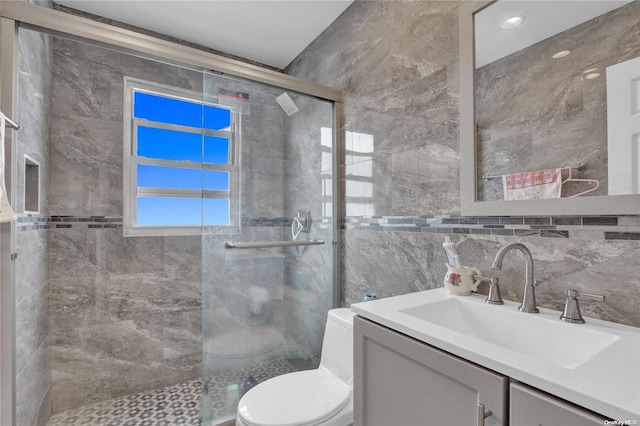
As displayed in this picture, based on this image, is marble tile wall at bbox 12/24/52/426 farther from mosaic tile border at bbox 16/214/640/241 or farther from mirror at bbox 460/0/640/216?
mirror at bbox 460/0/640/216

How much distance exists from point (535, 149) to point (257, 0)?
183 centimetres

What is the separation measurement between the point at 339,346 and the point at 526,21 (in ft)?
5.08

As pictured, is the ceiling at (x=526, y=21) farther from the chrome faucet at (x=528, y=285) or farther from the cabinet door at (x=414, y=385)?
the cabinet door at (x=414, y=385)

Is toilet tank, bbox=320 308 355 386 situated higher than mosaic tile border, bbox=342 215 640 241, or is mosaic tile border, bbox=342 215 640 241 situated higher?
→ mosaic tile border, bbox=342 215 640 241

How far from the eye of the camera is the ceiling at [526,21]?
915 millimetres

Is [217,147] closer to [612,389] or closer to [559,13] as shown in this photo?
[559,13]

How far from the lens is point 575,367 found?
57 centimetres

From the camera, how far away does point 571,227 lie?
0.93m

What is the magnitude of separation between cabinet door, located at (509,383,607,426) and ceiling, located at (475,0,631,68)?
3.44 ft

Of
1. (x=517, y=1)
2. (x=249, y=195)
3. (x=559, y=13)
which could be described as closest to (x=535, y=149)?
(x=559, y=13)

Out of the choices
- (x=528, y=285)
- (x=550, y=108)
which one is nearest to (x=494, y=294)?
(x=528, y=285)

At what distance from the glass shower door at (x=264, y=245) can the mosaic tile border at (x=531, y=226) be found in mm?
614

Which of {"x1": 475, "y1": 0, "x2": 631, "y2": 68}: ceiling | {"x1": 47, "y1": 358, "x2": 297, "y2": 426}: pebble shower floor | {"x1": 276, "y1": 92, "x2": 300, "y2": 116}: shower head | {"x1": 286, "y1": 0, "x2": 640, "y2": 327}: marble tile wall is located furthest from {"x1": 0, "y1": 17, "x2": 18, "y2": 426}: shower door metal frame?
{"x1": 475, "y1": 0, "x2": 631, "y2": 68}: ceiling

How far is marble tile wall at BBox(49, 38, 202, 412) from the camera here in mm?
1995
